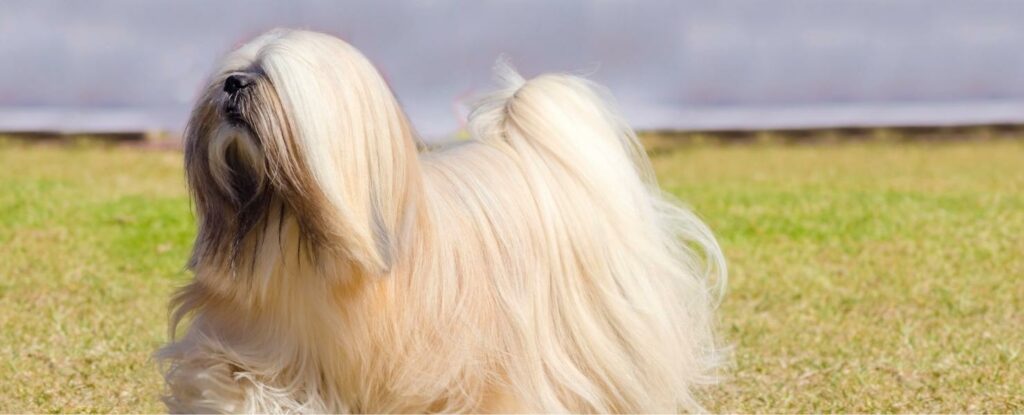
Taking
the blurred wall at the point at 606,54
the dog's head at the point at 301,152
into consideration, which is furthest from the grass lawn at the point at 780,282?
the dog's head at the point at 301,152

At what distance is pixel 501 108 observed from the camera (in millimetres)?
3971

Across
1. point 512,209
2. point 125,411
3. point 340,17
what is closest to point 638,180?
point 512,209

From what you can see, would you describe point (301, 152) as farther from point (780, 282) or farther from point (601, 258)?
point (780, 282)

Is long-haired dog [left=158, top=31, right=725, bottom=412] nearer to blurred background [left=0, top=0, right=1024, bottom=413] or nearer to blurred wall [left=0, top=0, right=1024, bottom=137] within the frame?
blurred background [left=0, top=0, right=1024, bottom=413]

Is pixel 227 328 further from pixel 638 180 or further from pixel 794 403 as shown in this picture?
pixel 794 403

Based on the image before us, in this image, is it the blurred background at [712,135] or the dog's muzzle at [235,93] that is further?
the blurred background at [712,135]

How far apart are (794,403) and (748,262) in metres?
2.24

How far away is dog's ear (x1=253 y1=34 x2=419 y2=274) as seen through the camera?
2938 millimetres

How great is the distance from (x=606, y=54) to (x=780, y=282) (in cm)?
540

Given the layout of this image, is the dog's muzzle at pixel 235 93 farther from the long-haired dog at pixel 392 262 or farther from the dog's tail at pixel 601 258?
the dog's tail at pixel 601 258

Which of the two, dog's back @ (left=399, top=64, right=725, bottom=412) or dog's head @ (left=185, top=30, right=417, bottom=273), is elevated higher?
dog's head @ (left=185, top=30, right=417, bottom=273)

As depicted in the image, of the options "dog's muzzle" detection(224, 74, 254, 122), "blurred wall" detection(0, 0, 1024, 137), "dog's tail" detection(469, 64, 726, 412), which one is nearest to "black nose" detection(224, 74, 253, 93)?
"dog's muzzle" detection(224, 74, 254, 122)

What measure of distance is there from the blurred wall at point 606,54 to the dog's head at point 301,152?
723 cm

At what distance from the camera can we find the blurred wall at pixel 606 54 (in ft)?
34.7
